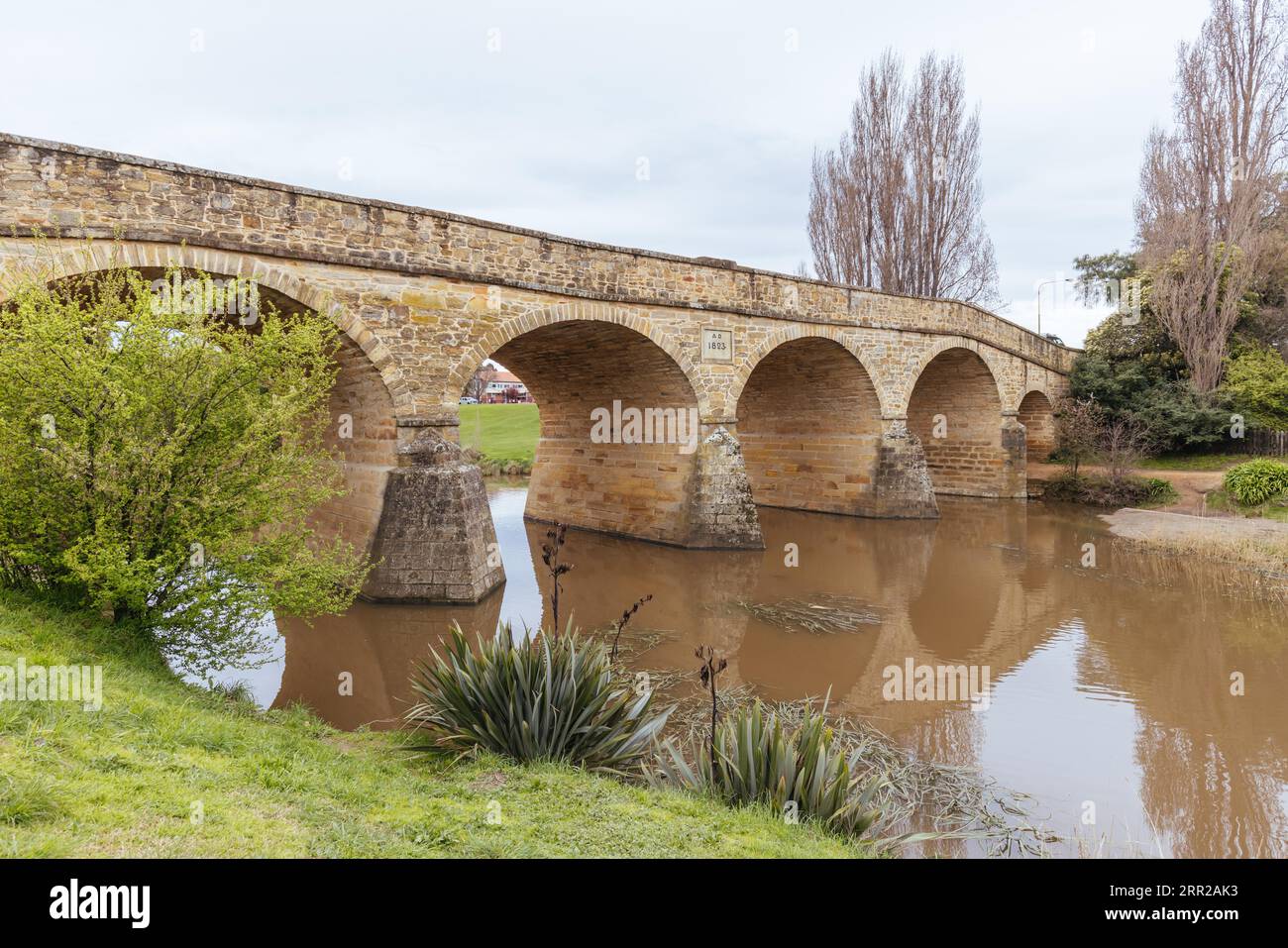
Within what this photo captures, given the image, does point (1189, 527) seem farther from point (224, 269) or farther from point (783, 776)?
point (224, 269)

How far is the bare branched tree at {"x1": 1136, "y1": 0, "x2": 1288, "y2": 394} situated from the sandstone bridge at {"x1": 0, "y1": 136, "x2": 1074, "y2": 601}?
3.88 metres

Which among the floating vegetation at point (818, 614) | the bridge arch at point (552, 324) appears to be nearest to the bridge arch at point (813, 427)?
the bridge arch at point (552, 324)

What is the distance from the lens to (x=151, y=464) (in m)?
5.14

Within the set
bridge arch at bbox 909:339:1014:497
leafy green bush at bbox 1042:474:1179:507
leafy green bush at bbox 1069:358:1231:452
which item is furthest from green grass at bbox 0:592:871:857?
leafy green bush at bbox 1069:358:1231:452

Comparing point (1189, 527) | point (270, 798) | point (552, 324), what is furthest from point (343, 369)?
point (1189, 527)

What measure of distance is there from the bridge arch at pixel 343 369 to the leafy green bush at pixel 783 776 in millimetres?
5301

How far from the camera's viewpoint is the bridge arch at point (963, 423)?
20594 millimetres

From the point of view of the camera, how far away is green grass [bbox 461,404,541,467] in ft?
96.2

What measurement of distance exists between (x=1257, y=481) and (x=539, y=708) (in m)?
18.5

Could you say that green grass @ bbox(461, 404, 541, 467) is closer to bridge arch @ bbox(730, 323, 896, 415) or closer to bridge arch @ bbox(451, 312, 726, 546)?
bridge arch @ bbox(451, 312, 726, 546)
